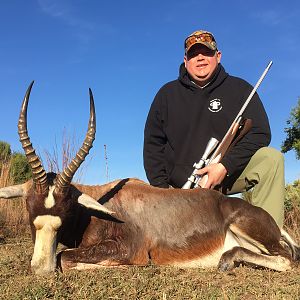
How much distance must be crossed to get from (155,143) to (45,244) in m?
2.82

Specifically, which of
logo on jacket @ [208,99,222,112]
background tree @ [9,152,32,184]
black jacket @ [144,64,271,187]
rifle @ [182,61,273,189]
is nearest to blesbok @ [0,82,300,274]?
rifle @ [182,61,273,189]

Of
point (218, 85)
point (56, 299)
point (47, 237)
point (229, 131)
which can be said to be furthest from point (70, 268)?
point (218, 85)

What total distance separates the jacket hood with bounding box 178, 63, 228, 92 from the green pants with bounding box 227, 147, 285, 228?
1.17 m

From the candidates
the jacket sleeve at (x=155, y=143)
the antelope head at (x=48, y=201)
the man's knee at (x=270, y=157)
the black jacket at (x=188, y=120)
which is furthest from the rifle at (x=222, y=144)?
the antelope head at (x=48, y=201)

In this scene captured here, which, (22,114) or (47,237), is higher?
(22,114)

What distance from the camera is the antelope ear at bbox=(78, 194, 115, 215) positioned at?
4.48m

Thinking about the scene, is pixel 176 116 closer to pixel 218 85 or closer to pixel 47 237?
pixel 218 85

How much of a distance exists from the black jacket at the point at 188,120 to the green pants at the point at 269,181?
0.45 metres

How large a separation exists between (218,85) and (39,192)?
307 cm

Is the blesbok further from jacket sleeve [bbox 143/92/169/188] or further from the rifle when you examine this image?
jacket sleeve [bbox 143/92/169/188]

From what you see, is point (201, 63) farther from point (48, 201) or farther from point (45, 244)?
point (45, 244)

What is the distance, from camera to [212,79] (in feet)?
20.4

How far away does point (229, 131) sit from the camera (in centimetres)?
570

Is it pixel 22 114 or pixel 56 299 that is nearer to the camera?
pixel 56 299
